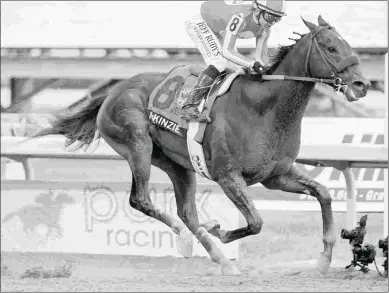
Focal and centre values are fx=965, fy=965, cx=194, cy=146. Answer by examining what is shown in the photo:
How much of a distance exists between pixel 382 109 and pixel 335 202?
3.86m

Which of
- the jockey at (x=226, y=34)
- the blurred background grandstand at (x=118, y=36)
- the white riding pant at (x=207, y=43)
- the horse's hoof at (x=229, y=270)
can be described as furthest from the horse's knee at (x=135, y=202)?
the blurred background grandstand at (x=118, y=36)

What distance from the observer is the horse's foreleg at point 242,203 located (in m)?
6.21

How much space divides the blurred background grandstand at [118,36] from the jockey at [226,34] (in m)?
4.00

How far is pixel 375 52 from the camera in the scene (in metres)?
10.8

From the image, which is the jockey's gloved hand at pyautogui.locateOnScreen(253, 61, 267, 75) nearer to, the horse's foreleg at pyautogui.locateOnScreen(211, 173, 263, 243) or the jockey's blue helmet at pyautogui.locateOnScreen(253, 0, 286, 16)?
the jockey's blue helmet at pyautogui.locateOnScreen(253, 0, 286, 16)

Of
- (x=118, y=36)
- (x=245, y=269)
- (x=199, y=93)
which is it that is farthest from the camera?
(x=118, y=36)

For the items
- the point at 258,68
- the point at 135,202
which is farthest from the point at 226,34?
the point at 135,202

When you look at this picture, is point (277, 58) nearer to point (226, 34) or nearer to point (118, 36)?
point (226, 34)

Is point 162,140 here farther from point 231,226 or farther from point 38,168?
point 38,168

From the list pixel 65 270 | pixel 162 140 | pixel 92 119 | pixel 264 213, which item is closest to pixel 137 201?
pixel 162 140

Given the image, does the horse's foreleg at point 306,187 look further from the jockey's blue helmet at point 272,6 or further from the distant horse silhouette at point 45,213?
the distant horse silhouette at point 45,213

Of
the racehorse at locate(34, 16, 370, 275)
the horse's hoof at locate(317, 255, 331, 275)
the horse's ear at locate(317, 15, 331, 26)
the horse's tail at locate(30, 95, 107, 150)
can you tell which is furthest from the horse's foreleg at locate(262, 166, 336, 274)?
the horse's tail at locate(30, 95, 107, 150)

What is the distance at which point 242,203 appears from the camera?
6.26 metres

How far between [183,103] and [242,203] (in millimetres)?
876
